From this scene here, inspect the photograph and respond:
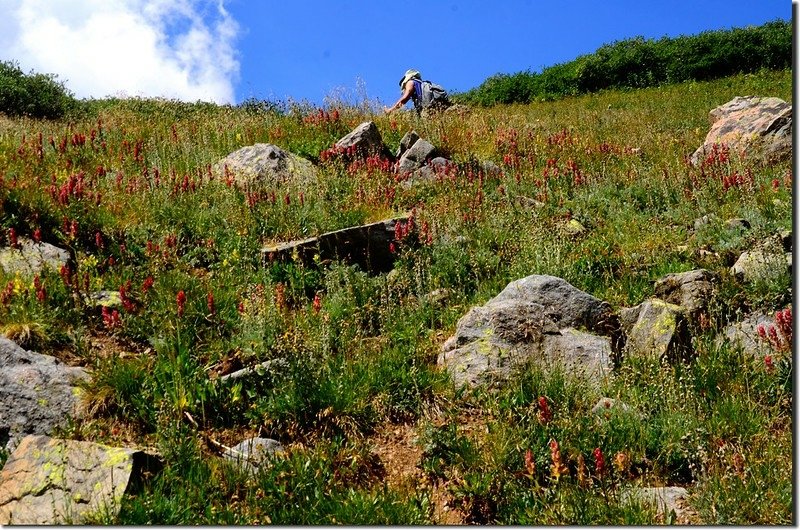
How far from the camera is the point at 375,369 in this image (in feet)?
15.8

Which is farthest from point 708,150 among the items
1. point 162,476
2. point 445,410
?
point 162,476

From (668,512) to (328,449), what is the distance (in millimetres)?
2033

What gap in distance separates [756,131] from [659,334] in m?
7.34

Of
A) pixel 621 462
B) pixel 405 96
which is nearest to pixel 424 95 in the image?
pixel 405 96

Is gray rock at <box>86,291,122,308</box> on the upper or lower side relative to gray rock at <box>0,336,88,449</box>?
upper

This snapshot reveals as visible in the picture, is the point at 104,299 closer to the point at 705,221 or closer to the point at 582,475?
the point at 582,475

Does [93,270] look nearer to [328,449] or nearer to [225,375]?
[225,375]

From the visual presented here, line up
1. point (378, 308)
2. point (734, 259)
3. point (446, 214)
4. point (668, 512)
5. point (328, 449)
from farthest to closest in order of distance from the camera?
point (446, 214) < point (734, 259) < point (378, 308) < point (328, 449) < point (668, 512)

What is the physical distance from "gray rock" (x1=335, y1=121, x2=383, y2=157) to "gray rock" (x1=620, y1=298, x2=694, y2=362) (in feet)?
21.6

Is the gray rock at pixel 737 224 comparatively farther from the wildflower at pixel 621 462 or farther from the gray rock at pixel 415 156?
the gray rock at pixel 415 156

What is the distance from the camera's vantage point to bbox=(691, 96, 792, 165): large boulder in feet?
32.7

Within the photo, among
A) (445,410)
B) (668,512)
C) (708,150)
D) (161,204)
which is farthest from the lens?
(708,150)

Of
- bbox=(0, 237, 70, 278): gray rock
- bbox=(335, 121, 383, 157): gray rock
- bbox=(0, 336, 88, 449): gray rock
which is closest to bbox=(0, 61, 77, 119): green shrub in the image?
bbox=(335, 121, 383, 157): gray rock

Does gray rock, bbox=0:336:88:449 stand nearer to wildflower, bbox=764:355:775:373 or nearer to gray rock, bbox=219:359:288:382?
gray rock, bbox=219:359:288:382
